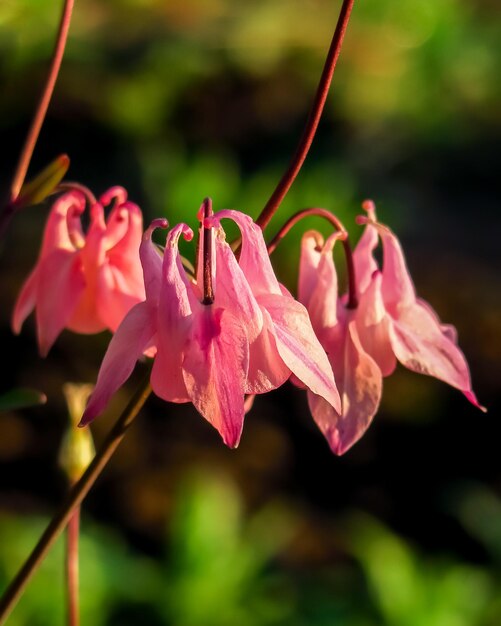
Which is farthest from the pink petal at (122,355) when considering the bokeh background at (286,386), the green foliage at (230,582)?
the green foliage at (230,582)

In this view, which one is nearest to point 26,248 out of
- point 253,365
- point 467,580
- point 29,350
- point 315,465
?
point 29,350

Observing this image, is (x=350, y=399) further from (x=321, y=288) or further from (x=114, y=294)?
(x=114, y=294)

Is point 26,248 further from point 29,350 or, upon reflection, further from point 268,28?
Answer: point 268,28

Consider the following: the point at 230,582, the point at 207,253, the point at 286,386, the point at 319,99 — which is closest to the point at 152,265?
the point at 207,253

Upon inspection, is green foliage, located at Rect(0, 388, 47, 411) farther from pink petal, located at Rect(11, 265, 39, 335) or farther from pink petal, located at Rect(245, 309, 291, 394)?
pink petal, located at Rect(245, 309, 291, 394)

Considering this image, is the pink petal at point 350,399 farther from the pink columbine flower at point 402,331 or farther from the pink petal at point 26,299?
the pink petal at point 26,299
